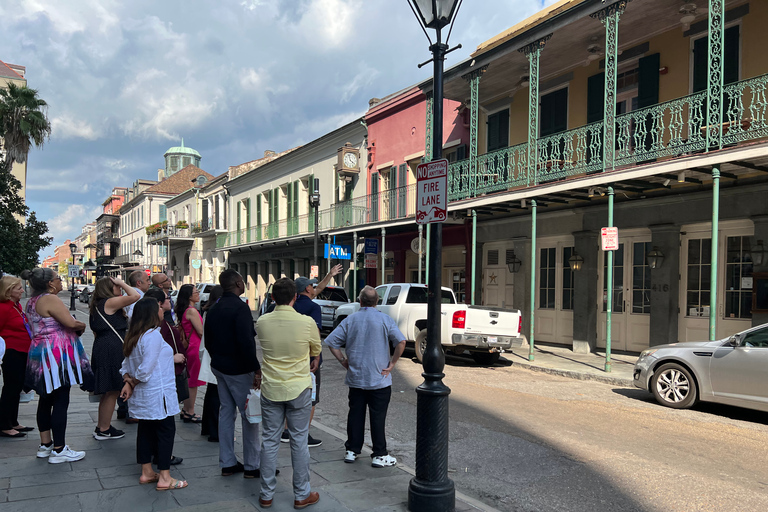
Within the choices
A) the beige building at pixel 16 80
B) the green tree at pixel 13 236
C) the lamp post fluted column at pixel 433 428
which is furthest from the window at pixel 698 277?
the beige building at pixel 16 80

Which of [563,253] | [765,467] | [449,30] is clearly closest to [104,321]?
[449,30]

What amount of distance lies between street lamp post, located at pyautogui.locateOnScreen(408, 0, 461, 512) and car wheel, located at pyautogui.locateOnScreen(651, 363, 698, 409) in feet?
17.8

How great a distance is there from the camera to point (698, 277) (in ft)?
41.4

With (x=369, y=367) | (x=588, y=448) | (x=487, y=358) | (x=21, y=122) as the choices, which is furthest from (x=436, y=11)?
(x=21, y=122)

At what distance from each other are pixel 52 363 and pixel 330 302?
Answer: 522 inches

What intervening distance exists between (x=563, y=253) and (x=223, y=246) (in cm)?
2649

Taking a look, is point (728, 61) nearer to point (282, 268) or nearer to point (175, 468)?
point (175, 468)

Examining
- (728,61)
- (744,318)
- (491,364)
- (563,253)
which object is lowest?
(491,364)

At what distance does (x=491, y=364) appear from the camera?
12867 millimetres

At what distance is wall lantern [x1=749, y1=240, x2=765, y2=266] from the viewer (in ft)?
36.9

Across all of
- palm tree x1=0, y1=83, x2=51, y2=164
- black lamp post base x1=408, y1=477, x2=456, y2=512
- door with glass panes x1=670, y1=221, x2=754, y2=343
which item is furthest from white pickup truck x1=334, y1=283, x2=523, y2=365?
palm tree x1=0, y1=83, x2=51, y2=164

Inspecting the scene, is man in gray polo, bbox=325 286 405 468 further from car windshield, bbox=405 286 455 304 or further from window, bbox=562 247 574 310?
window, bbox=562 247 574 310

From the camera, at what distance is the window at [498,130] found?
57.9 ft

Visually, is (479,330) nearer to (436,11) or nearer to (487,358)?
(487,358)
